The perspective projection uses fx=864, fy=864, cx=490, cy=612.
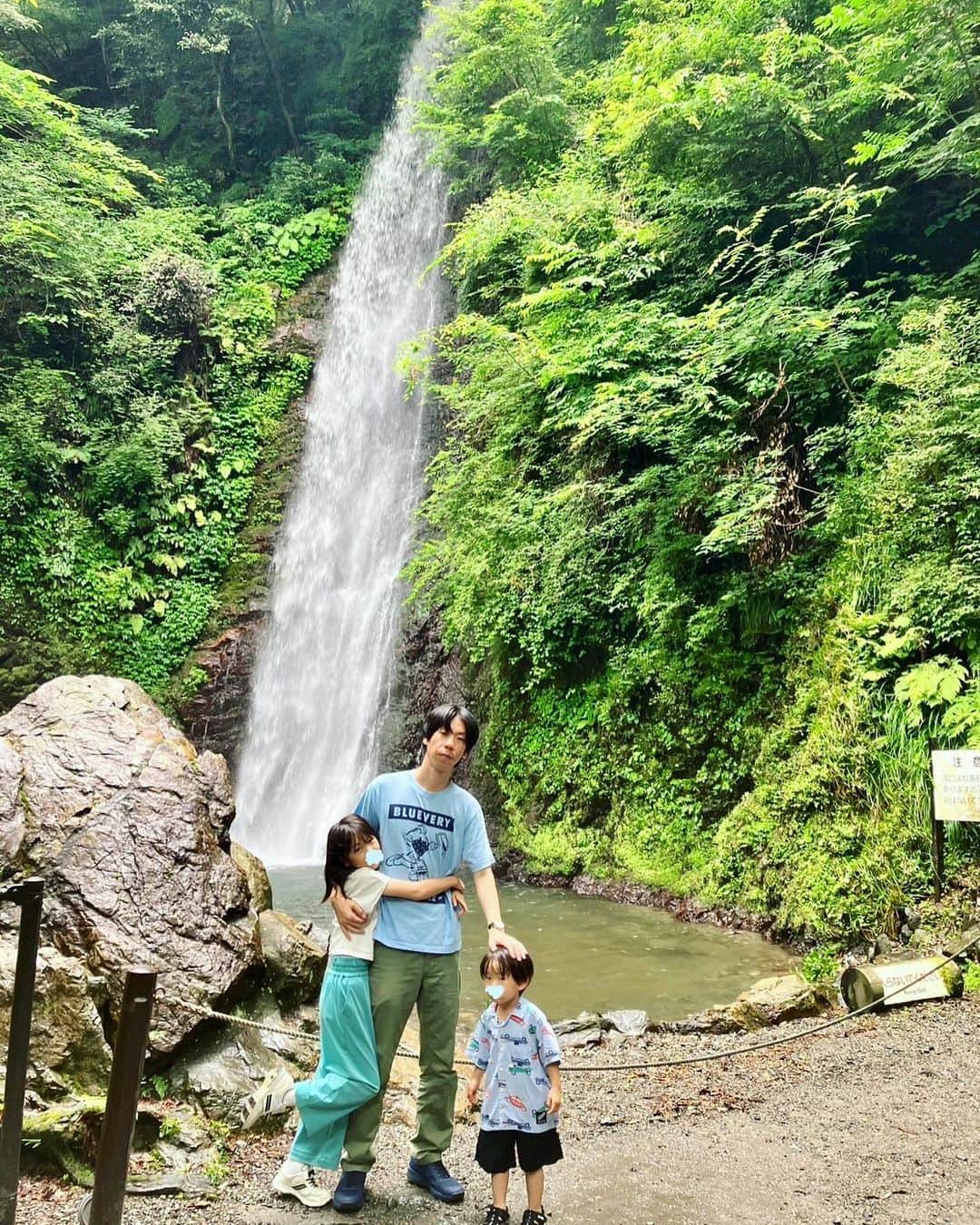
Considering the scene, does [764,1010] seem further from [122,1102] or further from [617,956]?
[122,1102]

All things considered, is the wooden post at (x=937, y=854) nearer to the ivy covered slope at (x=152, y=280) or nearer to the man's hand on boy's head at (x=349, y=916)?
the man's hand on boy's head at (x=349, y=916)

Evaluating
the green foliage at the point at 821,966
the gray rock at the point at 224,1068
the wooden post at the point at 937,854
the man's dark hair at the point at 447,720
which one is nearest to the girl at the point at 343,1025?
the man's dark hair at the point at 447,720

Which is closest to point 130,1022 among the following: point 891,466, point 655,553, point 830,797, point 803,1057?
point 803,1057

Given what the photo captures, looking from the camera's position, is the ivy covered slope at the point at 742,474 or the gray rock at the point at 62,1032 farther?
the ivy covered slope at the point at 742,474

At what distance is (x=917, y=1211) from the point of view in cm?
296

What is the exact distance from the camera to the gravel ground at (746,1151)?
304 centimetres

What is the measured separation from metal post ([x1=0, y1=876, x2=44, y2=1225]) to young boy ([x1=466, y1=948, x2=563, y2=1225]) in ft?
4.82

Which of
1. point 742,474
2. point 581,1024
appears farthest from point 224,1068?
point 742,474

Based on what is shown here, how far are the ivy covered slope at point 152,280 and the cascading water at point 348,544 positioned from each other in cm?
120

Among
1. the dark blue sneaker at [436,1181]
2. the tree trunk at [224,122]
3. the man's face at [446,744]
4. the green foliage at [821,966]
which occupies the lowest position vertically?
the green foliage at [821,966]

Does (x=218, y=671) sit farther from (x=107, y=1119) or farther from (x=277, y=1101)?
(x=107, y=1119)

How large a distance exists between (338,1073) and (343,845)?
76 cm

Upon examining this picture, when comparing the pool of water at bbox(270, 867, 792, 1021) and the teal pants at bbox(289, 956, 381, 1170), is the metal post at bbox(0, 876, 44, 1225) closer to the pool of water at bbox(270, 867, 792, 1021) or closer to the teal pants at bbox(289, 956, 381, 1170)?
the teal pants at bbox(289, 956, 381, 1170)

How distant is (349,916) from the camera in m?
3.00
